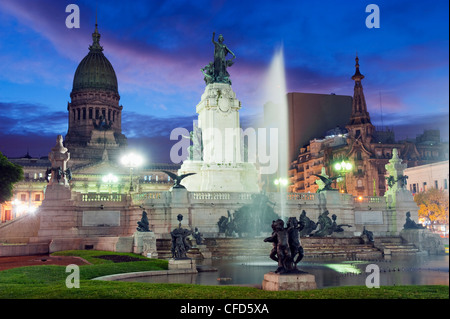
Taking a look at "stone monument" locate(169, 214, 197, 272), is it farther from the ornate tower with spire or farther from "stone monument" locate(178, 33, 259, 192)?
→ the ornate tower with spire

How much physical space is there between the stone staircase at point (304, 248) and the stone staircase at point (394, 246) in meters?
0.50

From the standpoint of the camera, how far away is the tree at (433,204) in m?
78.2

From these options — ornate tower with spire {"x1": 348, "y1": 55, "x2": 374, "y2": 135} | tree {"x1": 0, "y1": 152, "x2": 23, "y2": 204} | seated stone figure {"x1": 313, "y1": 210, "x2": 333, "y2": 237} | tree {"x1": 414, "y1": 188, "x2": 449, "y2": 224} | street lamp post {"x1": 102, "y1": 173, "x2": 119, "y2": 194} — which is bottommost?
seated stone figure {"x1": 313, "y1": 210, "x2": 333, "y2": 237}

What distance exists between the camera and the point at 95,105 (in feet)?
474

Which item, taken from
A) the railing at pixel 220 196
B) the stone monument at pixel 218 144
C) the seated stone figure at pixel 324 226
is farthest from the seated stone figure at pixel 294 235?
the stone monument at pixel 218 144

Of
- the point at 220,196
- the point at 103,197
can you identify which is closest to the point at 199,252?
the point at 220,196

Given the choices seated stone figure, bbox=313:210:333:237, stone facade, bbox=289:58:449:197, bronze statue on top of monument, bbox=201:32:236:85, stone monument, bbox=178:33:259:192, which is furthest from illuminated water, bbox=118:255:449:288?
stone facade, bbox=289:58:449:197

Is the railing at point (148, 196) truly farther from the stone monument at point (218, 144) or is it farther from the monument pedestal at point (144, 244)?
the monument pedestal at point (144, 244)

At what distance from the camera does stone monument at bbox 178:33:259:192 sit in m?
49.9

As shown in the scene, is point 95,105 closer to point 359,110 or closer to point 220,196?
point 359,110

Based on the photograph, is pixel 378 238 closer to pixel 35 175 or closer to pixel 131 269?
pixel 131 269

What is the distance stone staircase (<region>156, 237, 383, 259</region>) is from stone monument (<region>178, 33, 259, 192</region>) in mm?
13425

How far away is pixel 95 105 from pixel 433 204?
9888 centimetres
